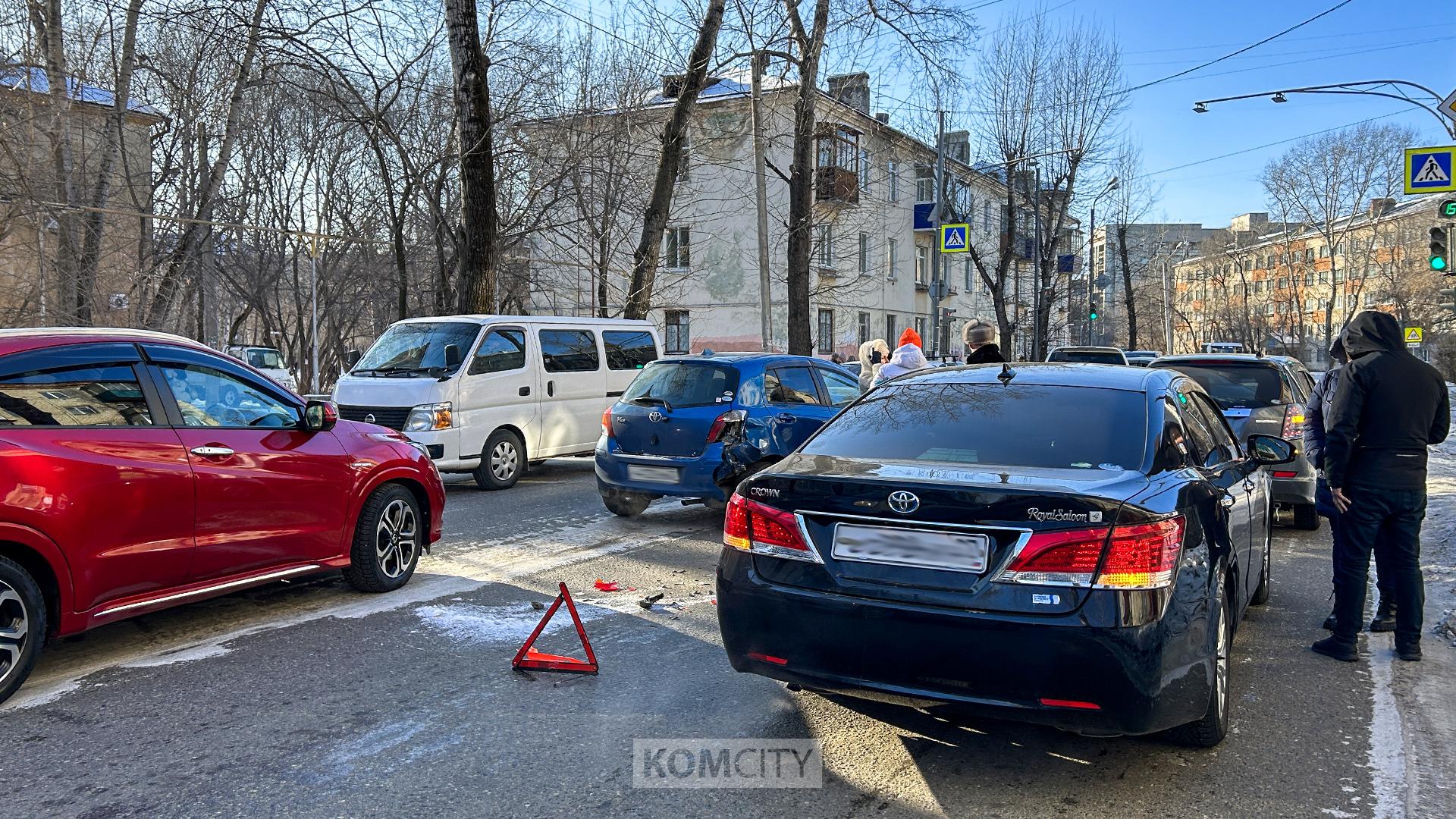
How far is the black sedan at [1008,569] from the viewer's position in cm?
325

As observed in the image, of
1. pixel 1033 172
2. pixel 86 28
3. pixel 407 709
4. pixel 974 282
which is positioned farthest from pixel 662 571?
pixel 974 282

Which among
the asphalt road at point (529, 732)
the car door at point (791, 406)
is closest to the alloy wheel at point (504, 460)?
the car door at point (791, 406)

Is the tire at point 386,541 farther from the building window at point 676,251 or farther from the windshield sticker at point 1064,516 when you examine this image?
the building window at point 676,251

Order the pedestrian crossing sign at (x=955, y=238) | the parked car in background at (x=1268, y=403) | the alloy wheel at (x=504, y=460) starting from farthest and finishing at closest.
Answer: the pedestrian crossing sign at (x=955, y=238), the alloy wheel at (x=504, y=460), the parked car in background at (x=1268, y=403)

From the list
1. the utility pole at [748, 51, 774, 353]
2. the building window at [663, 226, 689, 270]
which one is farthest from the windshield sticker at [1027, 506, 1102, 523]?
the building window at [663, 226, 689, 270]

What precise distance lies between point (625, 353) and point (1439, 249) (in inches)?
497

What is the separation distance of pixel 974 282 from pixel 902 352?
44.4 metres

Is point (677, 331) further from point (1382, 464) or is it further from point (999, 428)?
point (999, 428)

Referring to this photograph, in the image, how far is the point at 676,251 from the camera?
35344mm

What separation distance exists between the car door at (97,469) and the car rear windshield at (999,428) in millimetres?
3149

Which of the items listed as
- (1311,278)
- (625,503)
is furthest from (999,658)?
(1311,278)

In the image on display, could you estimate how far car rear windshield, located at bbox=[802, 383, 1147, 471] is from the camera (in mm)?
3896

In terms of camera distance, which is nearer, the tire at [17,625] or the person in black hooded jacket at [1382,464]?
the tire at [17,625]

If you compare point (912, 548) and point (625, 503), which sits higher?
point (912, 548)
